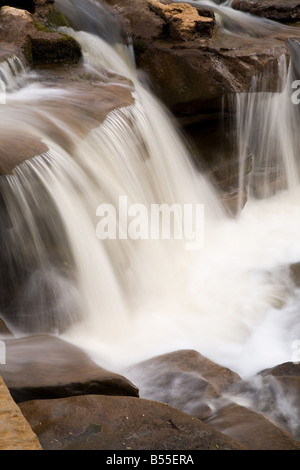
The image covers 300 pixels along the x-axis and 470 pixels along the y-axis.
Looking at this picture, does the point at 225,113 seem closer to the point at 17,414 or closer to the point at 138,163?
the point at 138,163

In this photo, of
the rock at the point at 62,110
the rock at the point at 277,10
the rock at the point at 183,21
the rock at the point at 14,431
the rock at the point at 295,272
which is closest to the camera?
the rock at the point at 14,431

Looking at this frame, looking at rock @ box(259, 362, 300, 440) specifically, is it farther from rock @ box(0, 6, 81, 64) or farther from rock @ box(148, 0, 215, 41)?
rock @ box(148, 0, 215, 41)

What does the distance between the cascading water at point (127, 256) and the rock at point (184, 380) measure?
321 mm

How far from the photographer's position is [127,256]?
198 inches

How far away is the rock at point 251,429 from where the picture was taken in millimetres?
2744

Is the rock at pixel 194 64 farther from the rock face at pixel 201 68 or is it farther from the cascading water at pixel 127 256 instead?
the cascading water at pixel 127 256

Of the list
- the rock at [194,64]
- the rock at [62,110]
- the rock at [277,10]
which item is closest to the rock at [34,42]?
the rock at [62,110]

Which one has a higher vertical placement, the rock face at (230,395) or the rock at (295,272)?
the rock at (295,272)

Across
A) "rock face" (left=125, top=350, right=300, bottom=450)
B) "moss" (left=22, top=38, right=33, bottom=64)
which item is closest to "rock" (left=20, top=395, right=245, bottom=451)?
"rock face" (left=125, top=350, right=300, bottom=450)

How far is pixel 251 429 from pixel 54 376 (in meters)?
1.07

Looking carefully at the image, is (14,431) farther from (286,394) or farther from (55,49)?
(55,49)

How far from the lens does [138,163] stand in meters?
5.62

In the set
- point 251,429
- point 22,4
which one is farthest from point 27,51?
point 251,429
